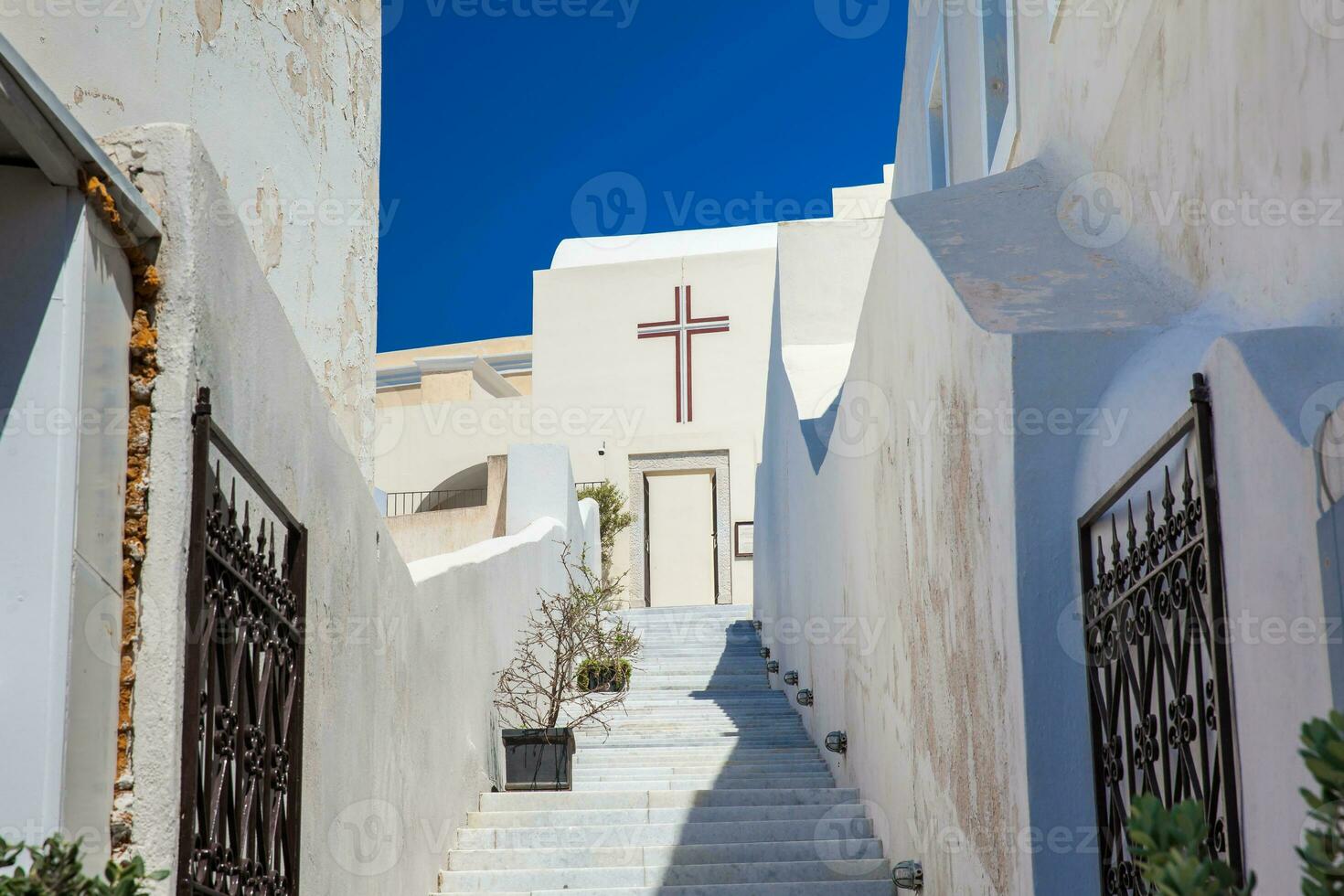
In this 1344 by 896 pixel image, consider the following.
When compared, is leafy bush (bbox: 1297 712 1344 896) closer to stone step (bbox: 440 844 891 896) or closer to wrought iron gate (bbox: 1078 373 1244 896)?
wrought iron gate (bbox: 1078 373 1244 896)

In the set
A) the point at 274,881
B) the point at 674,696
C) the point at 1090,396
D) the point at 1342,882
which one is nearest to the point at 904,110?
the point at 674,696

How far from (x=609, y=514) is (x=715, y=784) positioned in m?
10.3

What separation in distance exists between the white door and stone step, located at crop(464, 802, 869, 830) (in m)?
12.6

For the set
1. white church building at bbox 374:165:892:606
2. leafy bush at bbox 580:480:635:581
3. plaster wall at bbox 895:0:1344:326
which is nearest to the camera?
plaster wall at bbox 895:0:1344:326

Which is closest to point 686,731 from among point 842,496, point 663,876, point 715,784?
point 715,784

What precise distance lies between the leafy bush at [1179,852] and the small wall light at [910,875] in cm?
377

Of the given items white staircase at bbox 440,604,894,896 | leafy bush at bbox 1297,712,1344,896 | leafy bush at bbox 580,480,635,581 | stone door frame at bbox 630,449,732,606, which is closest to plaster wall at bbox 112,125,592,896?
white staircase at bbox 440,604,894,896

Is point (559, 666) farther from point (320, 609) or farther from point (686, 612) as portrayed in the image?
point (686, 612)

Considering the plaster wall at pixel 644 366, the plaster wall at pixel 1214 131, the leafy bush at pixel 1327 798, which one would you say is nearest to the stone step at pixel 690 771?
the plaster wall at pixel 1214 131

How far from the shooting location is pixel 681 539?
65.8ft

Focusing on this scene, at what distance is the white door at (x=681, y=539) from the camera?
774 inches

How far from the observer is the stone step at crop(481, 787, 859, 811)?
6.82 meters

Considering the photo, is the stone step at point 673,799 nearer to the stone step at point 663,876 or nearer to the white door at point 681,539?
the stone step at point 663,876

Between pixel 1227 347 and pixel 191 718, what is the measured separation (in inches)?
76.5
